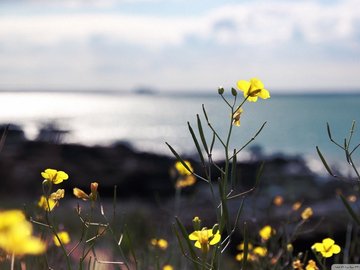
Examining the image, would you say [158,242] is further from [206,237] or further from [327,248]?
[206,237]

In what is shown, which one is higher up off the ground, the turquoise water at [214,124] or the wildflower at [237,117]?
the wildflower at [237,117]

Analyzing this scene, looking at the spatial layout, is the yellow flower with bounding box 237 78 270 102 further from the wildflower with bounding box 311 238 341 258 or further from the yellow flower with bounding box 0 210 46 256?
the yellow flower with bounding box 0 210 46 256

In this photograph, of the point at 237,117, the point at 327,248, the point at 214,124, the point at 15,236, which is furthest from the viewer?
the point at 214,124

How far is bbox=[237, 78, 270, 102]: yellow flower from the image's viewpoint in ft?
6.08

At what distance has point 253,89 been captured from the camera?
1.87 meters

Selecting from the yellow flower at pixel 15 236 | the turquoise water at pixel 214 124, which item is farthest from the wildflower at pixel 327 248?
the yellow flower at pixel 15 236

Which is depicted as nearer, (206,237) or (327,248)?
(206,237)

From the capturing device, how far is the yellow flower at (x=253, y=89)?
185 cm

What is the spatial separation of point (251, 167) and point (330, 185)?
8.84ft

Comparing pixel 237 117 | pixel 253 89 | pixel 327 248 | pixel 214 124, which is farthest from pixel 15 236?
pixel 214 124

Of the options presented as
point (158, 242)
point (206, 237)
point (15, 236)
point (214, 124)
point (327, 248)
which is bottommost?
point (214, 124)

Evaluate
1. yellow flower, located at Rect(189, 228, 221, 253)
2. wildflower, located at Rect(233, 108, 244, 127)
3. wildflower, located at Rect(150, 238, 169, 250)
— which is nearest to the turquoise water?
wildflower, located at Rect(233, 108, 244, 127)

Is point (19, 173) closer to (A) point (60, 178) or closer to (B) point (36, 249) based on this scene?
(A) point (60, 178)

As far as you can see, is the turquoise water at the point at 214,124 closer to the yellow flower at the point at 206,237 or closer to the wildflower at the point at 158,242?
the yellow flower at the point at 206,237
